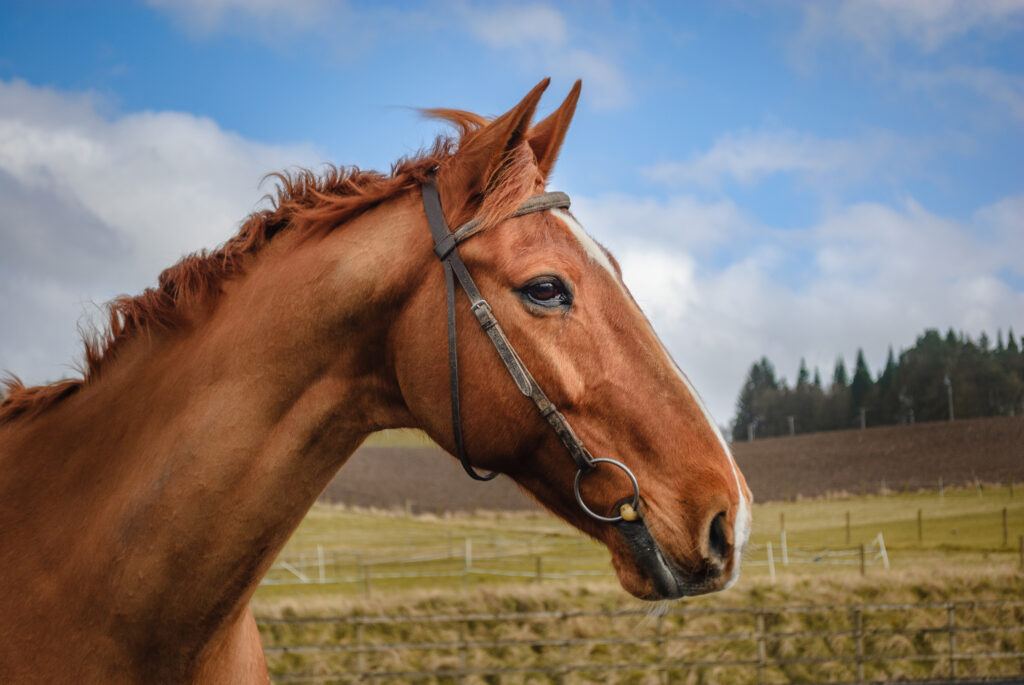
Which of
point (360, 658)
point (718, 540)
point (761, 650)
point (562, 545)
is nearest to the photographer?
point (718, 540)

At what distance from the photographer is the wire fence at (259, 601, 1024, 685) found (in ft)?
45.4

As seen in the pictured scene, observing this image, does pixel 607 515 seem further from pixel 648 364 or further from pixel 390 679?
pixel 390 679

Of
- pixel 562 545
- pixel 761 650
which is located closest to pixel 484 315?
pixel 761 650

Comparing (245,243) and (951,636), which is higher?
(245,243)

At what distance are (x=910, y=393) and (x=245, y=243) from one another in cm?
1566

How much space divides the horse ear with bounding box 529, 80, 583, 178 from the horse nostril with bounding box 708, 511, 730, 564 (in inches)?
38.9

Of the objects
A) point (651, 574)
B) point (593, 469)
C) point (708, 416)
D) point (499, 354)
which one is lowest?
point (651, 574)

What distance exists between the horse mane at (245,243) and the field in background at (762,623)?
38.0 feet

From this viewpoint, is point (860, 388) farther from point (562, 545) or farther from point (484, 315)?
point (484, 315)

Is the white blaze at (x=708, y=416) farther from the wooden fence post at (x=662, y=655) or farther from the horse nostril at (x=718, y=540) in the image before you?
the wooden fence post at (x=662, y=655)

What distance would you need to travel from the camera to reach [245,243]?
2.04 m

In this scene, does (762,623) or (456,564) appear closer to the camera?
(762,623)

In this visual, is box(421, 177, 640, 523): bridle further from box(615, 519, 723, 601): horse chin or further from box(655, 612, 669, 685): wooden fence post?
box(655, 612, 669, 685): wooden fence post

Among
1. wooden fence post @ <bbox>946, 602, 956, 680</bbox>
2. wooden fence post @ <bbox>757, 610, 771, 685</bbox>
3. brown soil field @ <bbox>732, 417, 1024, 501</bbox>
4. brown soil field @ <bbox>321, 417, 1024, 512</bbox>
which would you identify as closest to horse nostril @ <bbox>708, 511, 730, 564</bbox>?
brown soil field @ <bbox>321, 417, 1024, 512</bbox>
